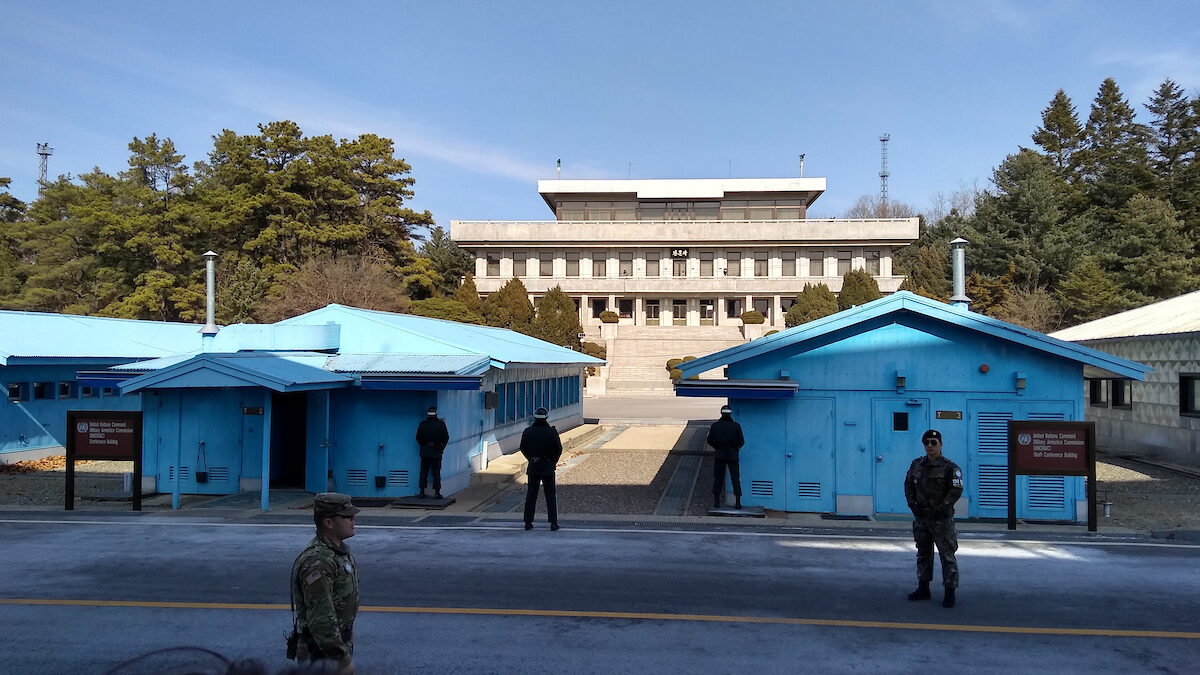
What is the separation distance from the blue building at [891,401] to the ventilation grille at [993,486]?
0.06ft

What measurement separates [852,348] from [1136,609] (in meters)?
6.80

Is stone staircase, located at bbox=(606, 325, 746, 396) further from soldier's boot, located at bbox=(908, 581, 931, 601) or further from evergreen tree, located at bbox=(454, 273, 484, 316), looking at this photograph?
soldier's boot, located at bbox=(908, 581, 931, 601)

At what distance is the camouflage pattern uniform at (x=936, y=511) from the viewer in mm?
8875

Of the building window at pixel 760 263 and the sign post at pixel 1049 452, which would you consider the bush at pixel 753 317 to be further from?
the sign post at pixel 1049 452

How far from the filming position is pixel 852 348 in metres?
14.9

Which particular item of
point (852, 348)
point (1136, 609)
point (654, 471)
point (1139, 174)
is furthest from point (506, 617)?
point (1139, 174)

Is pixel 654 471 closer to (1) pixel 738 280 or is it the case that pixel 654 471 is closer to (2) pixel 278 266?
(2) pixel 278 266

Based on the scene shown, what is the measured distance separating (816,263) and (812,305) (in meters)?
11.8

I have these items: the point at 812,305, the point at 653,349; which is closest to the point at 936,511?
the point at 812,305

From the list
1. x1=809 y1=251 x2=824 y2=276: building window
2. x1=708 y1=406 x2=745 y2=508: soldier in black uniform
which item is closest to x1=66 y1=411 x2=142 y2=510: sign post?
x1=708 y1=406 x2=745 y2=508: soldier in black uniform

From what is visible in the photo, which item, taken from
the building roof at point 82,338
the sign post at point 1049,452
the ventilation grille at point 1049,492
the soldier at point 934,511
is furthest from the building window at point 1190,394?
the building roof at point 82,338

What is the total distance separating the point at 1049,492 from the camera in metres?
14.2

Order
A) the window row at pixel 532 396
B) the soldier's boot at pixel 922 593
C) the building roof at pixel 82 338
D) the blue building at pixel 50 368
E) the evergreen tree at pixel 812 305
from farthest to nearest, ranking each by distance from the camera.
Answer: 1. the evergreen tree at pixel 812 305
2. the building roof at pixel 82 338
3. the window row at pixel 532 396
4. the blue building at pixel 50 368
5. the soldier's boot at pixel 922 593

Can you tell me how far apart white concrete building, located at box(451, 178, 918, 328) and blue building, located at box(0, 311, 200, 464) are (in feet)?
156
